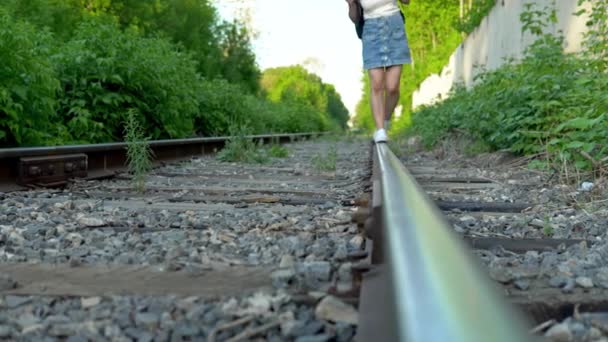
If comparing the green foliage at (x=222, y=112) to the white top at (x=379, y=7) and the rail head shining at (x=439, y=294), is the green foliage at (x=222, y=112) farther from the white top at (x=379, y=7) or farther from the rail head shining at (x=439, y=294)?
the rail head shining at (x=439, y=294)

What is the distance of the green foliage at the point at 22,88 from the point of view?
4539 millimetres

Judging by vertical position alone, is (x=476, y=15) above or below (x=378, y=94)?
above

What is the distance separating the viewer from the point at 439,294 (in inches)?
28.0

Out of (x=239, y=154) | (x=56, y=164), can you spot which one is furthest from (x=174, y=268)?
(x=239, y=154)

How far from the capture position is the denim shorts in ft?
17.9

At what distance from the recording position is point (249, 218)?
2578mm

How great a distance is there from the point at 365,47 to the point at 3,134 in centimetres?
304

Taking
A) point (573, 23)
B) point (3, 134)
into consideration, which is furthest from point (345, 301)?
point (573, 23)

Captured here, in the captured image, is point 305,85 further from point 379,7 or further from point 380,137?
point 380,137

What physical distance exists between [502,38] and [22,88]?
10.9 metres

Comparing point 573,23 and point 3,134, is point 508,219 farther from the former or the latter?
point 573,23

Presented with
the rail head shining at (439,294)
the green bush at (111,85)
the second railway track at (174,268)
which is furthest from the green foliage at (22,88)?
the rail head shining at (439,294)

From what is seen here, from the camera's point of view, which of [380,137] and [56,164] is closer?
[56,164]

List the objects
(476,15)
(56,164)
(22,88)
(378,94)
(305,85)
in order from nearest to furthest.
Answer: (56,164)
(22,88)
(378,94)
(476,15)
(305,85)
